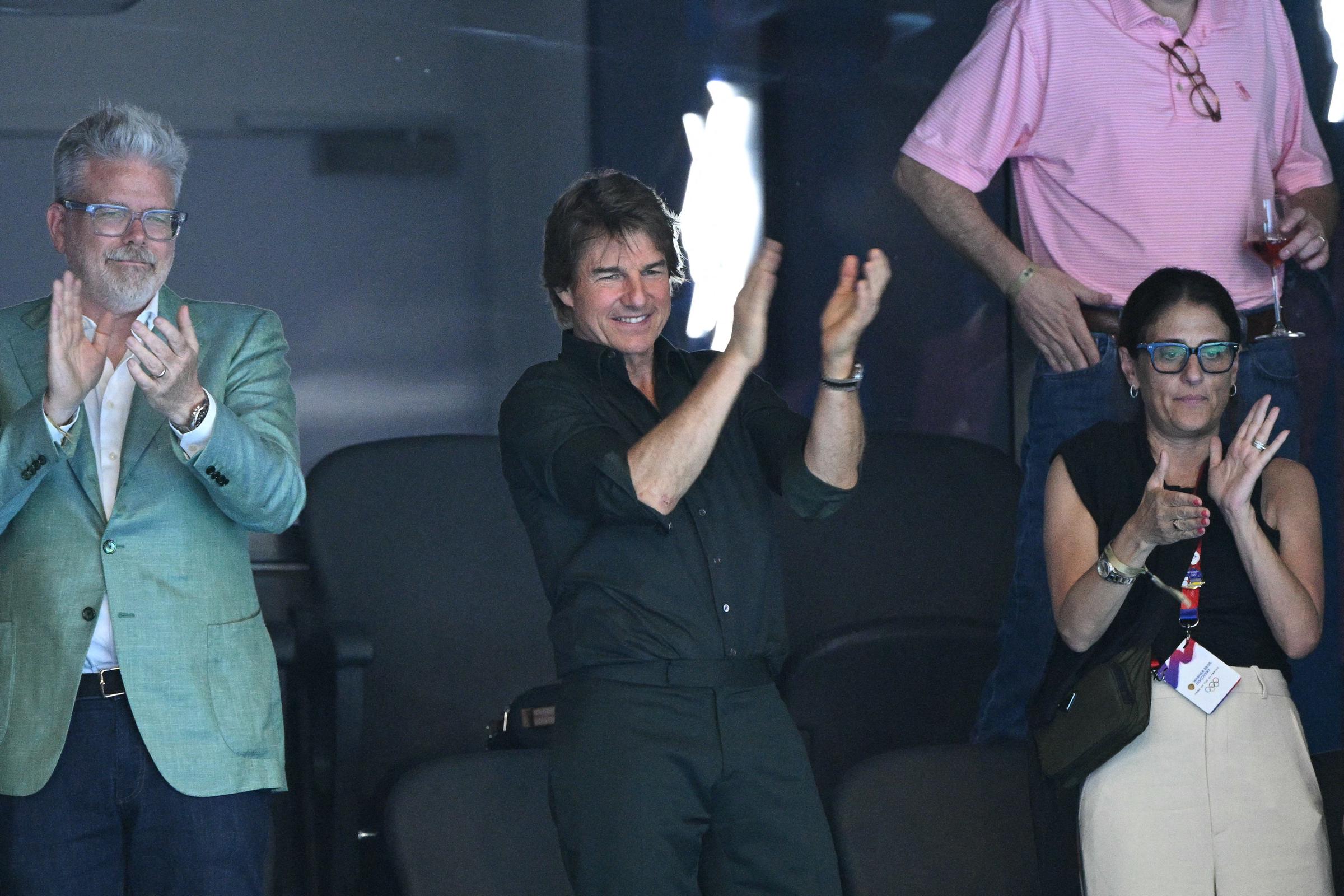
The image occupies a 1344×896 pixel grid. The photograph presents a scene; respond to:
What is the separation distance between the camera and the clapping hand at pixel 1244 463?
8.19 ft

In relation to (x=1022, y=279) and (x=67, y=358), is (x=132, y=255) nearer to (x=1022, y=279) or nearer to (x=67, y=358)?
(x=67, y=358)

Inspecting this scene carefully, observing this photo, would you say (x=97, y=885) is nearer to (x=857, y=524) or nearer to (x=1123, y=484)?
(x=1123, y=484)

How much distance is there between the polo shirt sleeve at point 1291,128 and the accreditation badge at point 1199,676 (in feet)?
3.87

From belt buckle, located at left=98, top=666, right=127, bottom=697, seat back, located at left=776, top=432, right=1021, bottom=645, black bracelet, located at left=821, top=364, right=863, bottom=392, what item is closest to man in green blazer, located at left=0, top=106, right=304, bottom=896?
belt buckle, located at left=98, top=666, right=127, bottom=697

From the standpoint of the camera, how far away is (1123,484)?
2680mm

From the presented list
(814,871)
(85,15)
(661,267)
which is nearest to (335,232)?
(85,15)

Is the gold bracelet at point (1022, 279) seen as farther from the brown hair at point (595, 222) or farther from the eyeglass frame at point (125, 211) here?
the eyeglass frame at point (125, 211)

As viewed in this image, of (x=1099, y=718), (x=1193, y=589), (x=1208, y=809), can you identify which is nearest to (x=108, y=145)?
(x=1099, y=718)

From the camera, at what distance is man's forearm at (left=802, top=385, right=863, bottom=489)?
2311 millimetres

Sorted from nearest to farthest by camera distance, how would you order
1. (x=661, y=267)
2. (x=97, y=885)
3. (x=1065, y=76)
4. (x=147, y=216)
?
(x=97, y=885), (x=147, y=216), (x=661, y=267), (x=1065, y=76)

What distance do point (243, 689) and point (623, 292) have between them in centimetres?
81

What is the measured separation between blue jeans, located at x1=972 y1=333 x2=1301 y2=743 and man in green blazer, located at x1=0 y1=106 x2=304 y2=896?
1.44 meters

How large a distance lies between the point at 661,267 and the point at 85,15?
2.10 m

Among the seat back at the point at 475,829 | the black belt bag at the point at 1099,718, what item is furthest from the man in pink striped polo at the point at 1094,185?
the seat back at the point at 475,829
